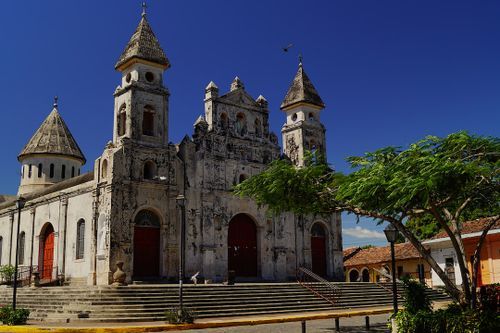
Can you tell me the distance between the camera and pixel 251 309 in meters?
24.6

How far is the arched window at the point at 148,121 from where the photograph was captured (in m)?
30.7

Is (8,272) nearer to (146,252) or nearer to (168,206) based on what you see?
(146,252)

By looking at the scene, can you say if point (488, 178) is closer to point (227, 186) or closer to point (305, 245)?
point (227, 186)

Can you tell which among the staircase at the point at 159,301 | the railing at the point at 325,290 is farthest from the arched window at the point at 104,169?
the railing at the point at 325,290

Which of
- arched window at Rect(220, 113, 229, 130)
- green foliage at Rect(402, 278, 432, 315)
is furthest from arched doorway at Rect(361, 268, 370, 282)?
green foliage at Rect(402, 278, 432, 315)

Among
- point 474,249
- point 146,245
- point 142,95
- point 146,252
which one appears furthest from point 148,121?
point 474,249

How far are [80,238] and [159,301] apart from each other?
9.47 m

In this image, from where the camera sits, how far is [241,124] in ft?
114

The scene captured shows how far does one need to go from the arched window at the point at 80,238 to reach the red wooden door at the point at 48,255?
11.1 ft

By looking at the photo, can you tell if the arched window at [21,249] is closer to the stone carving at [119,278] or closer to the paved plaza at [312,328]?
the stone carving at [119,278]

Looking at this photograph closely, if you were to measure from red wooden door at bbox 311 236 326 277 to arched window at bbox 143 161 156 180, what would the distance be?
12.2 metres

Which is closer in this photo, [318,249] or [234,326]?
[234,326]

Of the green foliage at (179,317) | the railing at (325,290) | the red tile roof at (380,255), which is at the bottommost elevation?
the green foliage at (179,317)

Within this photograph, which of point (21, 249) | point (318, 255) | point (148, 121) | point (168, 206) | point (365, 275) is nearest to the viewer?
point (168, 206)
